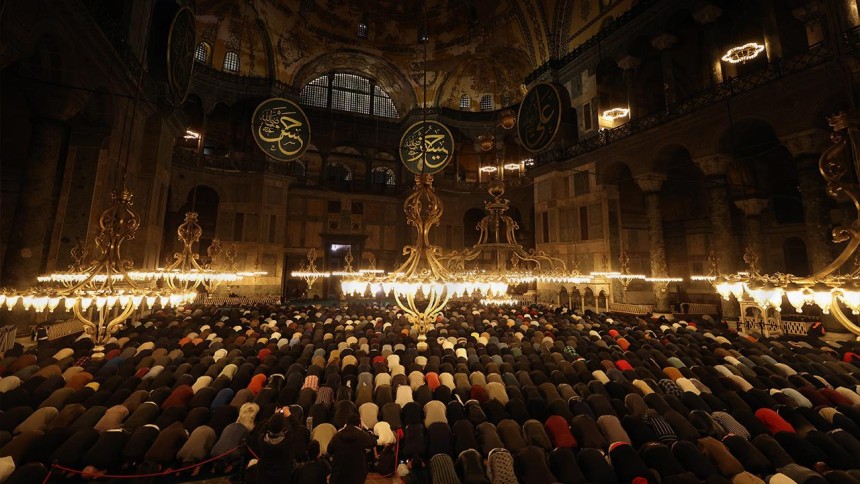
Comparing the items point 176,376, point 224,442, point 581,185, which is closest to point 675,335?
point 581,185

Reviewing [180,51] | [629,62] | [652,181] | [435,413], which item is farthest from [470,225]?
[435,413]

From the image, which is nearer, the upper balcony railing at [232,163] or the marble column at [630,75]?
the marble column at [630,75]

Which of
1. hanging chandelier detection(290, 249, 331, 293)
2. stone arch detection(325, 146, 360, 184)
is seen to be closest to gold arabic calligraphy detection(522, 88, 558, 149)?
hanging chandelier detection(290, 249, 331, 293)

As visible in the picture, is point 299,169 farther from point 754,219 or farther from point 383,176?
point 754,219

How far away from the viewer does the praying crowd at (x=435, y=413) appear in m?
3.30

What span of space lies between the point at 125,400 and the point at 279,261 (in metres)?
13.5

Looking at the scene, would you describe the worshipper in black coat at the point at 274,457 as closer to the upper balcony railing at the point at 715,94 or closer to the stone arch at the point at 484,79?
the upper balcony railing at the point at 715,94

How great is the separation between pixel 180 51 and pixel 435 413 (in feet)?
31.6

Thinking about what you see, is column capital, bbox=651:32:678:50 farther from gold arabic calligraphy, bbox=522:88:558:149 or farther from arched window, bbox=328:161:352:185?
arched window, bbox=328:161:352:185

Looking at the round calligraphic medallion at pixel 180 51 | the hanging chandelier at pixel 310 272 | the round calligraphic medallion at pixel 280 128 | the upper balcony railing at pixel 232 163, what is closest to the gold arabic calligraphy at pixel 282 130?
the round calligraphic medallion at pixel 280 128

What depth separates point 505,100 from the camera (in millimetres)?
20578

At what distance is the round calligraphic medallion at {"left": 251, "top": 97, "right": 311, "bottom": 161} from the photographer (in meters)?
8.70

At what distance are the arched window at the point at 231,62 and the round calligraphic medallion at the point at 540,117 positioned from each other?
49.1 feet

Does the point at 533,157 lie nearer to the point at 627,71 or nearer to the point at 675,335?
the point at 627,71
